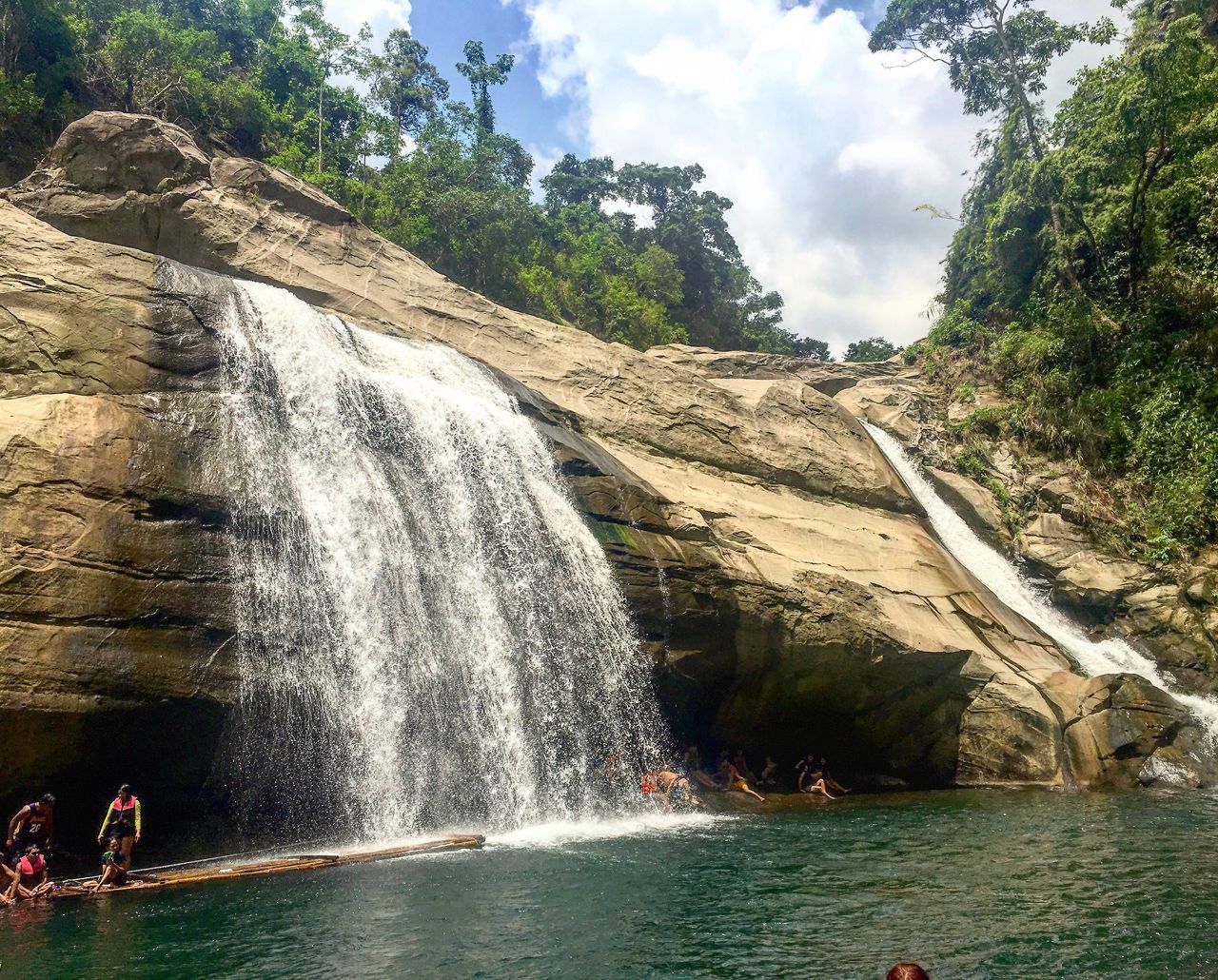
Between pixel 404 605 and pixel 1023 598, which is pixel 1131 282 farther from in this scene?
pixel 404 605

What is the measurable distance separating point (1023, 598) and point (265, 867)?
67.1 feet

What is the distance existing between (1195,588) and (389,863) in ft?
68.9

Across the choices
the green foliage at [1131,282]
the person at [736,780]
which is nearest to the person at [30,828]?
the person at [736,780]

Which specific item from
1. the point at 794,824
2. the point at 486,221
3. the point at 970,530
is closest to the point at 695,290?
the point at 486,221

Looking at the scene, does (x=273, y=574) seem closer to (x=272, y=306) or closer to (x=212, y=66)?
(x=272, y=306)

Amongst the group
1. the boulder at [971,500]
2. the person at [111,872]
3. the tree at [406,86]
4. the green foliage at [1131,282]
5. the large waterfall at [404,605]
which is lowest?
the person at [111,872]

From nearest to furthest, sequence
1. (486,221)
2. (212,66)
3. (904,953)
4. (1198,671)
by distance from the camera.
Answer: (904,953) → (1198,671) → (212,66) → (486,221)

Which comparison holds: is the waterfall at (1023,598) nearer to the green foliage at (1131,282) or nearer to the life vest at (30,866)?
the green foliage at (1131,282)

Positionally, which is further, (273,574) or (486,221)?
(486,221)

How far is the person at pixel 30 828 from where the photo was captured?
10242 mm

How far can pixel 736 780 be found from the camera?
58.7ft

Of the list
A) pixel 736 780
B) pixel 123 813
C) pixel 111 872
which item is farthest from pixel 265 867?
pixel 736 780

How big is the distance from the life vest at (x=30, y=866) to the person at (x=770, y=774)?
12996 millimetres

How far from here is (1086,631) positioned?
23.5 m
